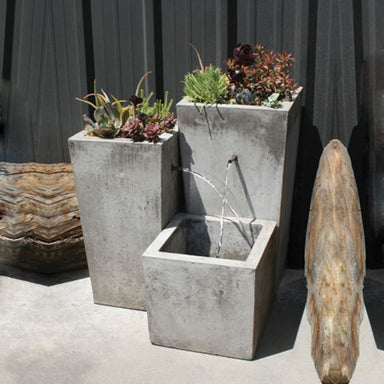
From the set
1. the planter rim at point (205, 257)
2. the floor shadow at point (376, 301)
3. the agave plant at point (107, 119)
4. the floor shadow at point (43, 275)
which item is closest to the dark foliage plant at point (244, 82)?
the agave plant at point (107, 119)

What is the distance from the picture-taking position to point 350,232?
3.51 m

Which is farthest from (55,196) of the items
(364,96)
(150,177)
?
(364,96)

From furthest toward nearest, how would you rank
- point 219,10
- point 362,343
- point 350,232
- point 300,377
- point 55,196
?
1. point 55,196
2. point 219,10
3. point 362,343
4. point 300,377
5. point 350,232

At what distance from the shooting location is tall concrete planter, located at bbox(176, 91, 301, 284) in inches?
170

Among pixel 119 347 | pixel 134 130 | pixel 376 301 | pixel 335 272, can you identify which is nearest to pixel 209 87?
pixel 134 130

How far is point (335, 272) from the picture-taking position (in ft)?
10.3

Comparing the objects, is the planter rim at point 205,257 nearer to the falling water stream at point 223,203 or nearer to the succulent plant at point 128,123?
the falling water stream at point 223,203

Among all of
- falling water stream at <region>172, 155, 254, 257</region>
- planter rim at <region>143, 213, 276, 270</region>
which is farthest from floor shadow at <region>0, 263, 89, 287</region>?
falling water stream at <region>172, 155, 254, 257</region>

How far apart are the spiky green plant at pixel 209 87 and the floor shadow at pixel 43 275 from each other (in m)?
1.96

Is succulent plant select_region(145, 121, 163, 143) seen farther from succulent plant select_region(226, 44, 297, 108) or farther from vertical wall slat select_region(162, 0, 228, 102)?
vertical wall slat select_region(162, 0, 228, 102)

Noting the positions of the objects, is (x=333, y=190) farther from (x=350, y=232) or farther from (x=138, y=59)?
(x=138, y=59)

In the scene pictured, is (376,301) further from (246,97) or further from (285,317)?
(246,97)

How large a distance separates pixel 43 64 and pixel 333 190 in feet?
9.36

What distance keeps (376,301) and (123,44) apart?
9.88 feet
